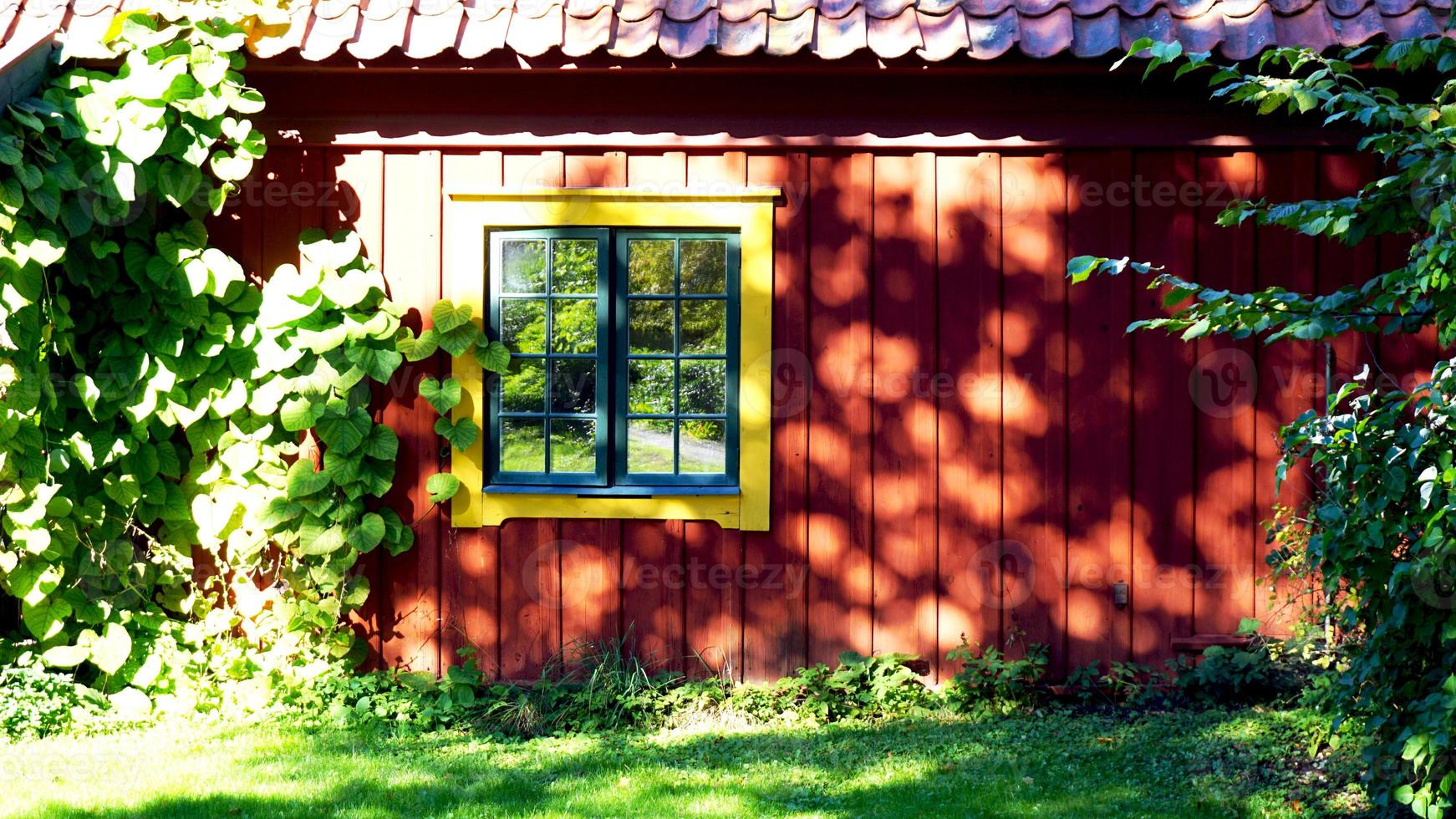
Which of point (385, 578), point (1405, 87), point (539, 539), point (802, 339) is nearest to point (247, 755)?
point (385, 578)

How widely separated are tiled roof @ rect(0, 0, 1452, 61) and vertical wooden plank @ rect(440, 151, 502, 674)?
2.12 feet

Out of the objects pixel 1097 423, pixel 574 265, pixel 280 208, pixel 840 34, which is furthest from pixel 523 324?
pixel 1097 423

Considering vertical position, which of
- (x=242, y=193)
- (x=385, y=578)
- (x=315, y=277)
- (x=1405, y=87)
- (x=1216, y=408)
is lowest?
(x=385, y=578)

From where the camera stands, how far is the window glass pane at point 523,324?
6.17 meters

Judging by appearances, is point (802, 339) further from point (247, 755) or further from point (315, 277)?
point (247, 755)

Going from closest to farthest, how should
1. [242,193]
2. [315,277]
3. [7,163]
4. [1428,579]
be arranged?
1. [1428,579]
2. [7,163]
3. [315,277]
4. [242,193]

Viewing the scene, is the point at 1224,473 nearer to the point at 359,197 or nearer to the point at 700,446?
the point at 700,446

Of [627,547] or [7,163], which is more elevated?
[7,163]

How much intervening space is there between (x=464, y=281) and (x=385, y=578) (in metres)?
1.53

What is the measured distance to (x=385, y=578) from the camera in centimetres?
623

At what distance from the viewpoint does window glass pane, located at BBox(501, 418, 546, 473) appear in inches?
244

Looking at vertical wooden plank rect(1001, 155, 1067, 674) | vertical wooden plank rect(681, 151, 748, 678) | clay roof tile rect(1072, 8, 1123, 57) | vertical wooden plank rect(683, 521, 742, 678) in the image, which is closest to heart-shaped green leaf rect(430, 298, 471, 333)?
vertical wooden plank rect(681, 151, 748, 678)

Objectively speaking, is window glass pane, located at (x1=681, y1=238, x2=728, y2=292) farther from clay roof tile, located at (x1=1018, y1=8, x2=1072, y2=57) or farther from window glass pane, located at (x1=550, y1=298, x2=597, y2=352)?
clay roof tile, located at (x1=1018, y1=8, x2=1072, y2=57)

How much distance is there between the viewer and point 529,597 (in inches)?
243
